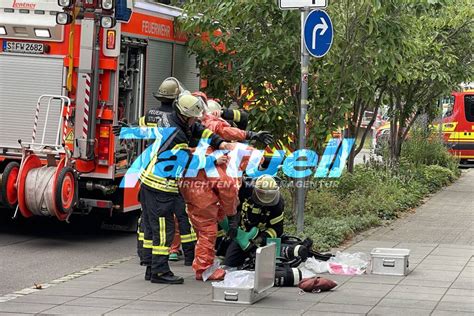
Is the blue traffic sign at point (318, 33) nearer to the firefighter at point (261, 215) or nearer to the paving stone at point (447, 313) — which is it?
the firefighter at point (261, 215)

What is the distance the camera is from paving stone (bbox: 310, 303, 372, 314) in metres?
8.00

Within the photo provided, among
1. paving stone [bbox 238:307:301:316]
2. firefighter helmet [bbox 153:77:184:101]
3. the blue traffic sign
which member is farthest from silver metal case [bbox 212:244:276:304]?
the blue traffic sign

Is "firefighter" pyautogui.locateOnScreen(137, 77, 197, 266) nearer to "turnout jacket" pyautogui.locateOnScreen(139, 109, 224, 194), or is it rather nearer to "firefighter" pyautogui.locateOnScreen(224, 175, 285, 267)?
"firefighter" pyautogui.locateOnScreen(224, 175, 285, 267)

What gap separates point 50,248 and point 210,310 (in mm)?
4303

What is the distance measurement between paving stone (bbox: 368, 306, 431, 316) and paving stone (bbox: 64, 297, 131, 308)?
7.12ft

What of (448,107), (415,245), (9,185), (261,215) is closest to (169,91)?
(261,215)

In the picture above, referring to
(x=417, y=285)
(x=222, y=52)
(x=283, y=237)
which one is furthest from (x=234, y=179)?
(x=222, y=52)

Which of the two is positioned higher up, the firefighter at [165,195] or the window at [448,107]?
the window at [448,107]

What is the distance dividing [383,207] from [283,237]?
487 centimetres

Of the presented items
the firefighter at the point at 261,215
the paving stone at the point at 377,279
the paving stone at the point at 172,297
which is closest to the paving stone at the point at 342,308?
the paving stone at the point at 172,297

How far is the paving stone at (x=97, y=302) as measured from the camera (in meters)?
8.18

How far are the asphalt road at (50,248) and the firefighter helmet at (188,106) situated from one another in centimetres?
228

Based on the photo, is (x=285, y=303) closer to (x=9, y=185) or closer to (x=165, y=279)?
(x=165, y=279)

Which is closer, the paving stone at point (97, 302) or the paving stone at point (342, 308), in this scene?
the paving stone at point (342, 308)
